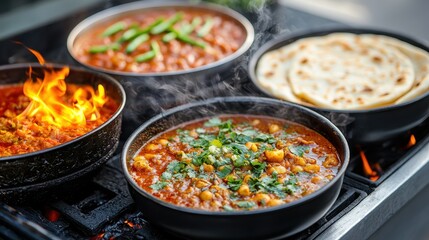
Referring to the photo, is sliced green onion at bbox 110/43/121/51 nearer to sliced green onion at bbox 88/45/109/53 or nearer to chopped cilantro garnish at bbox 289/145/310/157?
sliced green onion at bbox 88/45/109/53

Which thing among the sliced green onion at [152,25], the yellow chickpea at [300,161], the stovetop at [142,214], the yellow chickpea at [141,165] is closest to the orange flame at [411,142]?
the stovetop at [142,214]

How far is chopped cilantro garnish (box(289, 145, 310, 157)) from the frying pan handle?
1.19m

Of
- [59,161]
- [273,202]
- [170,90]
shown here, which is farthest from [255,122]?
[59,161]

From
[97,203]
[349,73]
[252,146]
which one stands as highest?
[252,146]

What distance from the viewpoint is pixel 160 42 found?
4.34 m

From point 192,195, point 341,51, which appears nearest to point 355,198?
point 192,195

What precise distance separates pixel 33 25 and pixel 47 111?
1850mm

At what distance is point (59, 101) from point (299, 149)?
1486 mm

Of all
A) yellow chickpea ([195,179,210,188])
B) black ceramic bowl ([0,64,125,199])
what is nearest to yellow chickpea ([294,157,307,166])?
yellow chickpea ([195,179,210,188])

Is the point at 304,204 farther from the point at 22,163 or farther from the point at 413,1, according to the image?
the point at 413,1

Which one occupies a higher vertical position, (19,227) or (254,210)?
(254,210)

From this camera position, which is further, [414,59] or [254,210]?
[414,59]

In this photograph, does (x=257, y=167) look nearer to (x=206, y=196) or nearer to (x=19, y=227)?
(x=206, y=196)

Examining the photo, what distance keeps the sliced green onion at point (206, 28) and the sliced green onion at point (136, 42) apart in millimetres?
413
